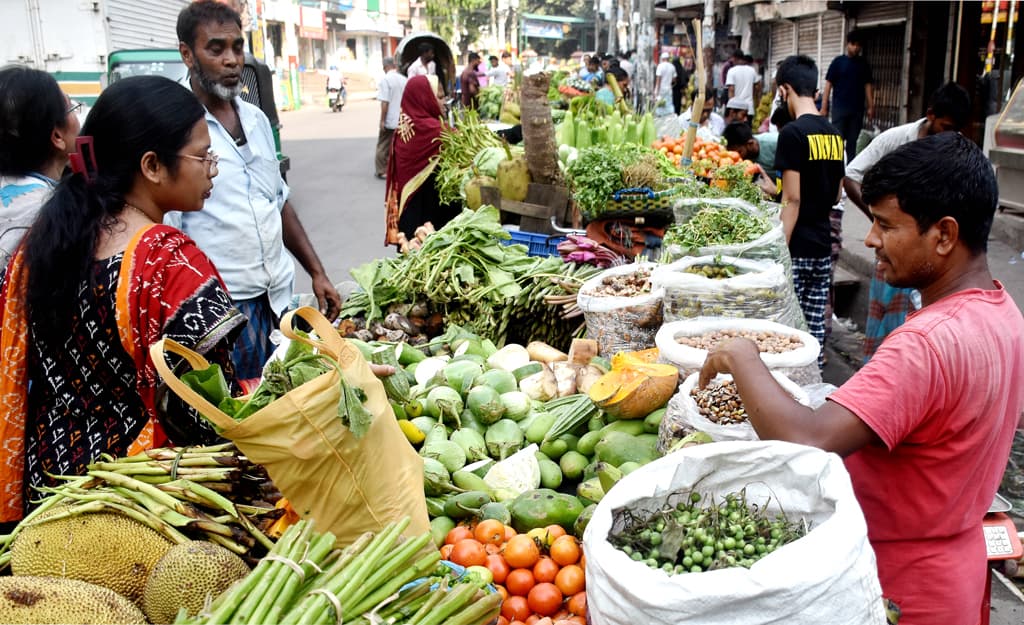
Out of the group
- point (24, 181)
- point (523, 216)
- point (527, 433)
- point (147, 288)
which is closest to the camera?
point (147, 288)

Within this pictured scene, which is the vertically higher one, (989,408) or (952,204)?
(952,204)

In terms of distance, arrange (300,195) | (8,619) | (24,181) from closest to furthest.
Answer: (8,619), (24,181), (300,195)

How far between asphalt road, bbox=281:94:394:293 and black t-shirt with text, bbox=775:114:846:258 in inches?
180

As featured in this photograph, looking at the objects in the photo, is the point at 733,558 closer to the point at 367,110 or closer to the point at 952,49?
the point at 952,49

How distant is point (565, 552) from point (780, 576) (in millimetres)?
1222

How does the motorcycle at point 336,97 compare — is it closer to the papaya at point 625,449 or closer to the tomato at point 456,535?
the papaya at point 625,449

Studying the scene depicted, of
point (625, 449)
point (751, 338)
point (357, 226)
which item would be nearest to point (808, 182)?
point (751, 338)

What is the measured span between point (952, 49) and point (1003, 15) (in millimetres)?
2034

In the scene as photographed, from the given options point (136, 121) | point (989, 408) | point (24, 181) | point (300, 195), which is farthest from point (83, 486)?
point (300, 195)

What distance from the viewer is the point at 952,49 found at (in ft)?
38.1

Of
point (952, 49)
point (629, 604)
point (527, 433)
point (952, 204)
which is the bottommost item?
point (527, 433)

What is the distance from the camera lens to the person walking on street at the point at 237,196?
131 inches

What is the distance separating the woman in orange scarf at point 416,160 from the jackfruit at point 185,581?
19.3 ft

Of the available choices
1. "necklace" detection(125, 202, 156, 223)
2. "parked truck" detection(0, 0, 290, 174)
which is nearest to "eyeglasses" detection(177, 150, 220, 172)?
"necklace" detection(125, 202, 156, 223)
